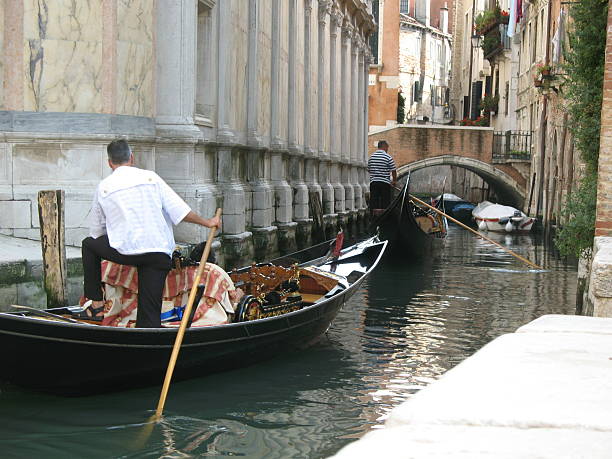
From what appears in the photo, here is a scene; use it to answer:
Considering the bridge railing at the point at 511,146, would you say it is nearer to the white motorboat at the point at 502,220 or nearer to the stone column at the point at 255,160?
the white motorboat at the point at 502,220

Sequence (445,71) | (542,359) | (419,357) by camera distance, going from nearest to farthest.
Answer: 1. (542,359)
2. (419,357)
3. (445,71)

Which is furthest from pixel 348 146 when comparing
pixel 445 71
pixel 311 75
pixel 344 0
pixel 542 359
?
pixel 445 71

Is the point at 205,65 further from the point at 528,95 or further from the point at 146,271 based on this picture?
the point at 528,95

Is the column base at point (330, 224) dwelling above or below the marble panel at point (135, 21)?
below

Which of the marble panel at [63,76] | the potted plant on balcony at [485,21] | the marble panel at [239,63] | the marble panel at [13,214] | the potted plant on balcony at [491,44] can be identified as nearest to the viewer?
the marble panel at [13,214]

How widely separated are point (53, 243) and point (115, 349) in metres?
1.21

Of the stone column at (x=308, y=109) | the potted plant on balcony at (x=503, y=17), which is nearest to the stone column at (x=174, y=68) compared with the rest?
the stone column at (x=308, y=109)

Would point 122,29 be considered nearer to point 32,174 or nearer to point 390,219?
point 32,174

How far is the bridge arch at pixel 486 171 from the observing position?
2692 cm

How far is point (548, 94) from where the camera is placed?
20531 mm

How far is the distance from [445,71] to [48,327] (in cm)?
4943

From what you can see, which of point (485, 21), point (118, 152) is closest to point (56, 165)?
point (118, 152)

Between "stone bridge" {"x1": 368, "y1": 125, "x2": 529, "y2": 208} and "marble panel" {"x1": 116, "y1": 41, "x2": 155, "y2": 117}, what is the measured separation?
19.5 metres

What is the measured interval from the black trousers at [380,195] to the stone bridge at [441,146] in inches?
508
